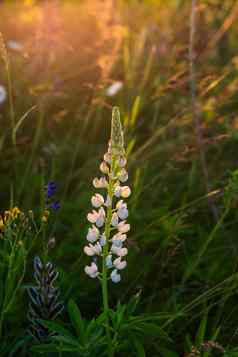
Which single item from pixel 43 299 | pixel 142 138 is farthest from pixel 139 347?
pixel 142 138

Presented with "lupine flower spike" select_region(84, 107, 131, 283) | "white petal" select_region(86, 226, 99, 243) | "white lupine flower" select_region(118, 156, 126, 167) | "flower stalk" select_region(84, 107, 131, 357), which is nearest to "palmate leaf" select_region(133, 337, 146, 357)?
"flower stalk" select_region(84, 107, 131, 357)

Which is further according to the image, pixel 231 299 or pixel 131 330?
pixel 231 299

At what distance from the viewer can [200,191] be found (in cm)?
271

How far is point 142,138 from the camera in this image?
3.26 metres

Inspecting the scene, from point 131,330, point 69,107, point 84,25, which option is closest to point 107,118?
point 69,107

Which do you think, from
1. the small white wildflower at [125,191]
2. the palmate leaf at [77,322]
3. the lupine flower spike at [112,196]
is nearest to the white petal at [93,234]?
the lupine flower spike at [112,196]

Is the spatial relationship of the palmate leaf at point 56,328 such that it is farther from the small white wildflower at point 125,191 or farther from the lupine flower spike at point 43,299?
the small white wildflower at point 125,191

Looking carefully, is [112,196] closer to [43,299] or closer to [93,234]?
[93,234]

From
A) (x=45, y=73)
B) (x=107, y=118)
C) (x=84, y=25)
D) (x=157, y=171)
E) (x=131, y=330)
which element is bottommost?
(x=131, y=330)

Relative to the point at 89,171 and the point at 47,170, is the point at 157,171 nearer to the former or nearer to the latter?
the point at 89,171

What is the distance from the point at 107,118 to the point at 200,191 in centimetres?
86

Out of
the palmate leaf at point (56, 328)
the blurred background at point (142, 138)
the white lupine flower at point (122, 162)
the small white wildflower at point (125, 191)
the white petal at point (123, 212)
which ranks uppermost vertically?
the blurred background at point (142, 138)

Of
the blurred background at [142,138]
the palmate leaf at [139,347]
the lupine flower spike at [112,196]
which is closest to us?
the lupine flower spike at [112,196]

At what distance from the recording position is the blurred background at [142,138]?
6.86 feet
